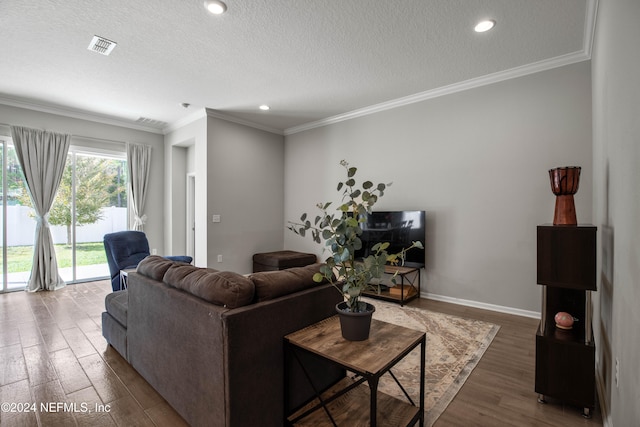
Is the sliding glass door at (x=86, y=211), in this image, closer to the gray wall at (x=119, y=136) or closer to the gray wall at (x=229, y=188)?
the gray wall at (x=119, y=136)

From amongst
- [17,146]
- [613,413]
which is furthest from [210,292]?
[17,146]

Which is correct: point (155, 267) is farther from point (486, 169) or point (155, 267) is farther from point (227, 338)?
point (486, 169)

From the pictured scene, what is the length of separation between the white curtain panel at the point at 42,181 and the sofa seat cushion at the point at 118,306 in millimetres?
3043

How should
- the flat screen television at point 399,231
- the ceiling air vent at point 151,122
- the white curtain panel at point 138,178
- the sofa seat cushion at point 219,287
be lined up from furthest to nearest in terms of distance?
1. the white curtain panel at point 138,178
2. the ceiling air vent at point 151,122
3. the flat screen television at point 399,231
4. the sofa seat cushion at point 219,287

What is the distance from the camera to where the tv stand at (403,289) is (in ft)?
12.9

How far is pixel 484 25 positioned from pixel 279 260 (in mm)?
4019

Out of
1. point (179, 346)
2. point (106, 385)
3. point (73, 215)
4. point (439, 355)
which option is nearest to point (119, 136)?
point (73, 215)

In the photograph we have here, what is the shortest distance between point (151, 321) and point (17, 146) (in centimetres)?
459

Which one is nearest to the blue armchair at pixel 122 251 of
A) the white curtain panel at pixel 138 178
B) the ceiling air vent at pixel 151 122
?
the white curtain panel at pixel 138 178

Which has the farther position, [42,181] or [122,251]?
[42,181]

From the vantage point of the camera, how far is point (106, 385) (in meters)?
2.10

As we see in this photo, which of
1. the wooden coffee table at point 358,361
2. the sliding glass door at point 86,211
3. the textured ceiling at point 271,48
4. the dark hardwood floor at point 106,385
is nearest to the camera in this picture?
the wooden coffee table at point 358,361

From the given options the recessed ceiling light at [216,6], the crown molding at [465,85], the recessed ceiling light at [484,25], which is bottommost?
the crown molding at [465,85]

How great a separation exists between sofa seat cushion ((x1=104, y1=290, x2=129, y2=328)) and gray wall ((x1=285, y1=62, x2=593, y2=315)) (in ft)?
11.6
